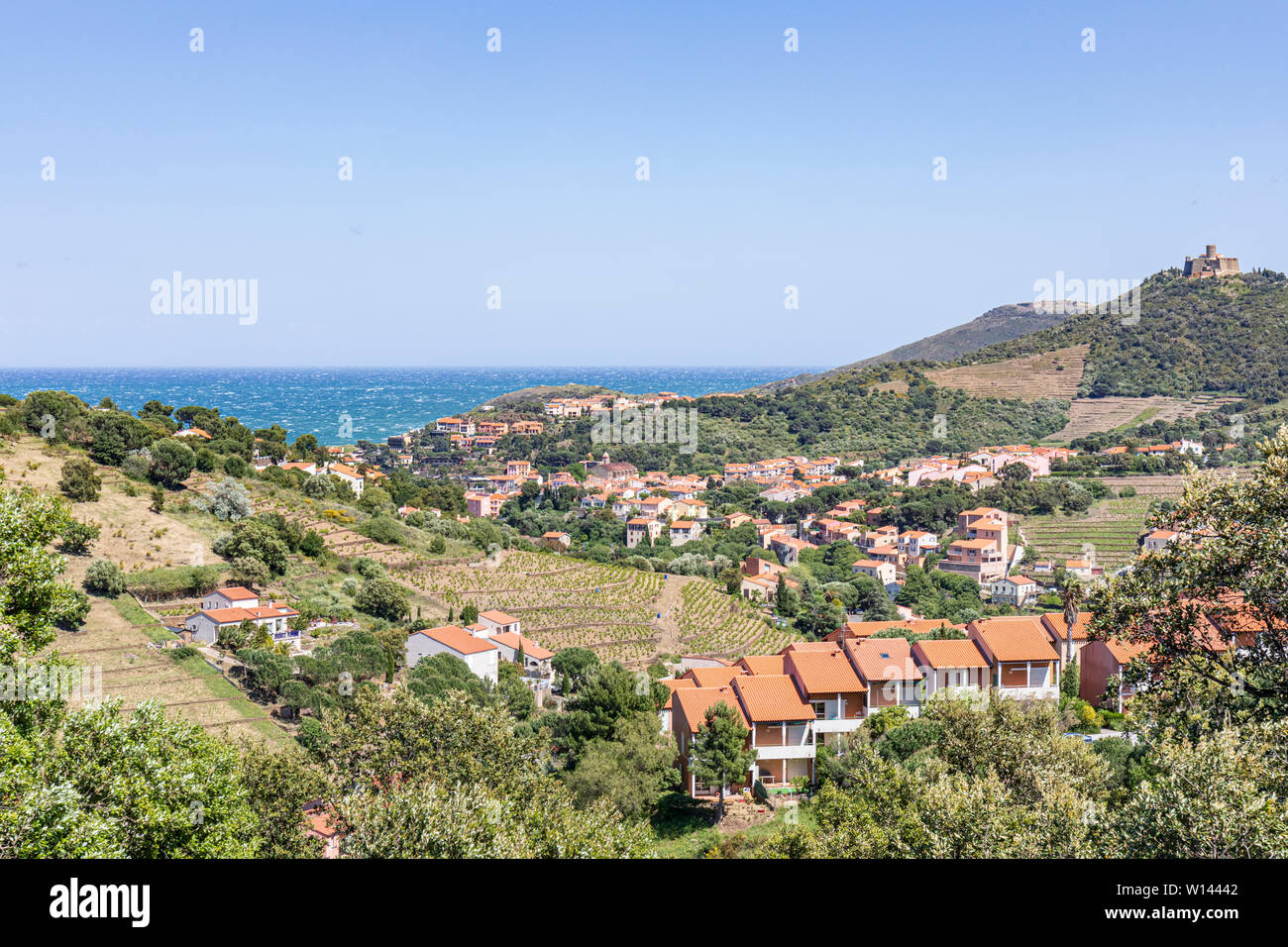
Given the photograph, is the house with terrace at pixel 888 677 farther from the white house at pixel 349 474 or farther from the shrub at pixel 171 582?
the white house at pixel 349 474

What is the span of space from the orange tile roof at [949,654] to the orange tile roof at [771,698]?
331 cm

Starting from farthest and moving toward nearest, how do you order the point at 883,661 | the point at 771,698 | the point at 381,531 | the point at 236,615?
the point at 381,531 < the point at 236,615 < the point at 883,661 < the point at 771,698

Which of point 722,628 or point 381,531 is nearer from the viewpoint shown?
point 722,628

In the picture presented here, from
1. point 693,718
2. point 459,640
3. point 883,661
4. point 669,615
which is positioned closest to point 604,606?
point 669,615

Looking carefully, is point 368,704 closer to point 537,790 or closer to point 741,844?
point 537,790

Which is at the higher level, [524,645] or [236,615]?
[236,615]

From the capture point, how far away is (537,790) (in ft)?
41.0

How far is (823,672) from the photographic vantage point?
803 inches

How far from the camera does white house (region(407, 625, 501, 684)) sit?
2612cm

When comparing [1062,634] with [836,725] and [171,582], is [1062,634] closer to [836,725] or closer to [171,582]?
[836,725]

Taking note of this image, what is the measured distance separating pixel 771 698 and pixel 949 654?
473 centimetres

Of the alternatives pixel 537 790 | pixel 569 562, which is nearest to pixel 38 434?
pixel 569 562

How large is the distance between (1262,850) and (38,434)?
41.8m

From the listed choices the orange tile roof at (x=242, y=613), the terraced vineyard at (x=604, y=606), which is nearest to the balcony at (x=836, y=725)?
the terraced vineyard at (x=604, y=606)
